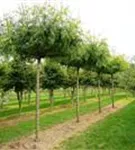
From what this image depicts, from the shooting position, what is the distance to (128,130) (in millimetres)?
17250

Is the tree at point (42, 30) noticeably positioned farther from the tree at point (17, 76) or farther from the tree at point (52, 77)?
the tree at point (52, 77)

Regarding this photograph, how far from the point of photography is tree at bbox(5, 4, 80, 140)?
46.0 ft

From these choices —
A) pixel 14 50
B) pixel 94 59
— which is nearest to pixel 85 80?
pixel 94 59

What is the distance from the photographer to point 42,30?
13.9 m

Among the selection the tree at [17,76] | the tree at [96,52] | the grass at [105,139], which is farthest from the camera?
the tree at [17,76]

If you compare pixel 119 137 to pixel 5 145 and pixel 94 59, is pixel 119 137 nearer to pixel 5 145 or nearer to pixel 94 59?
pixel 5 145

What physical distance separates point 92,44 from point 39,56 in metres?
8.06

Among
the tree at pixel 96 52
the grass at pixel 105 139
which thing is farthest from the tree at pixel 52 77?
the grass at pixel 105 139

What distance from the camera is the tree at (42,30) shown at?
551 inches

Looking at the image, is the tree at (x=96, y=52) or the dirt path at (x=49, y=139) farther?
the tree at (x=96, y=52)

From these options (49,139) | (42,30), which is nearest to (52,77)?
(49,139)

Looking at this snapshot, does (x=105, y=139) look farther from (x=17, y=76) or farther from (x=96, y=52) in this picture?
(x=17, y=76)

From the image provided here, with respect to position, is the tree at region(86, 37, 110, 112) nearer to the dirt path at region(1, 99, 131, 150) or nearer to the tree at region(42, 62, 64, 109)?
the dirt path at region(1, 99, 131, 150)

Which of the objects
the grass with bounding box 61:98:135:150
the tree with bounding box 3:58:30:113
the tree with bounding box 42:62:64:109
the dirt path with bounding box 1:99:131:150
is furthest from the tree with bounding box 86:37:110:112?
the tree with bounding box 42:62:64:109
